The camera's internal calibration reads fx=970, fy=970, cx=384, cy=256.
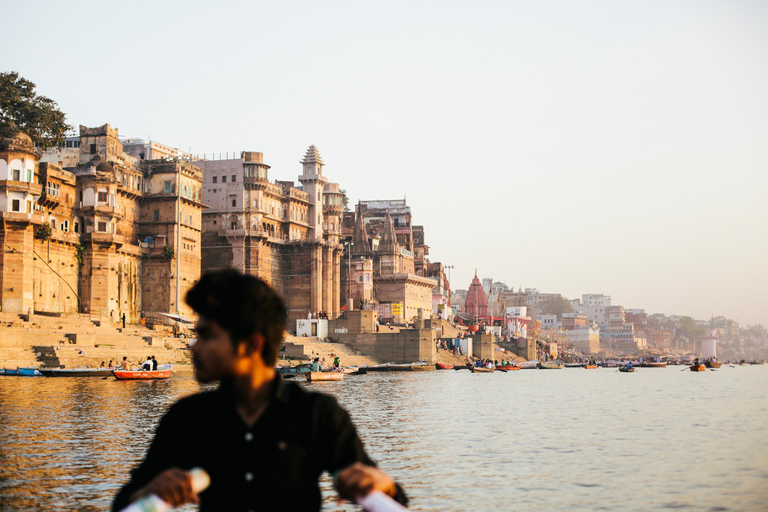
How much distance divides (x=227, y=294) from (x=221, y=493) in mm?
873

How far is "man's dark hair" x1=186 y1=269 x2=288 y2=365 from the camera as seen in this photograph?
A: 152 inches

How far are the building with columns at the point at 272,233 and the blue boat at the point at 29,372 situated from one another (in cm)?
4376

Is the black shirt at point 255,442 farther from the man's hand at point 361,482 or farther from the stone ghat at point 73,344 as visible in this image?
the stone ghat at point 73,344

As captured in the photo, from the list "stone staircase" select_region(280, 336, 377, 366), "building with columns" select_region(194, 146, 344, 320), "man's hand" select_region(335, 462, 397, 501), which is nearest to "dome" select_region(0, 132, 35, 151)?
"stone staircase" select_region(280, 336, 377, 366)

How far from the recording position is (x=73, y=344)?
54.1m

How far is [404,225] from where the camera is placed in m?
144

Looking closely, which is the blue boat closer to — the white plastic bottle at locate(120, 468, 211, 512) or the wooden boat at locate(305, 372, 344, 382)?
the wooden boat at locate(305, 372, 344, 382)

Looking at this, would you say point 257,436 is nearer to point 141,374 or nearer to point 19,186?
point 141,374

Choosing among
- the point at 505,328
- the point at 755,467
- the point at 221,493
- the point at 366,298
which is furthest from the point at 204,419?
the point at 505,328

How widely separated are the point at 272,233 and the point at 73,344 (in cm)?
4512

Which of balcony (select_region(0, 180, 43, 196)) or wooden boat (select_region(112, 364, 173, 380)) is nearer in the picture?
wooden boat (select_region(112, 364, 173, 380))

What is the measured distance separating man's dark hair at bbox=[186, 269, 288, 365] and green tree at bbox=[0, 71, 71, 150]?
229ft

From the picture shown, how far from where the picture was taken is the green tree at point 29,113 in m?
69.9

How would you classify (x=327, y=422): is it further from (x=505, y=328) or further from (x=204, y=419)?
(x=505, y=328)
